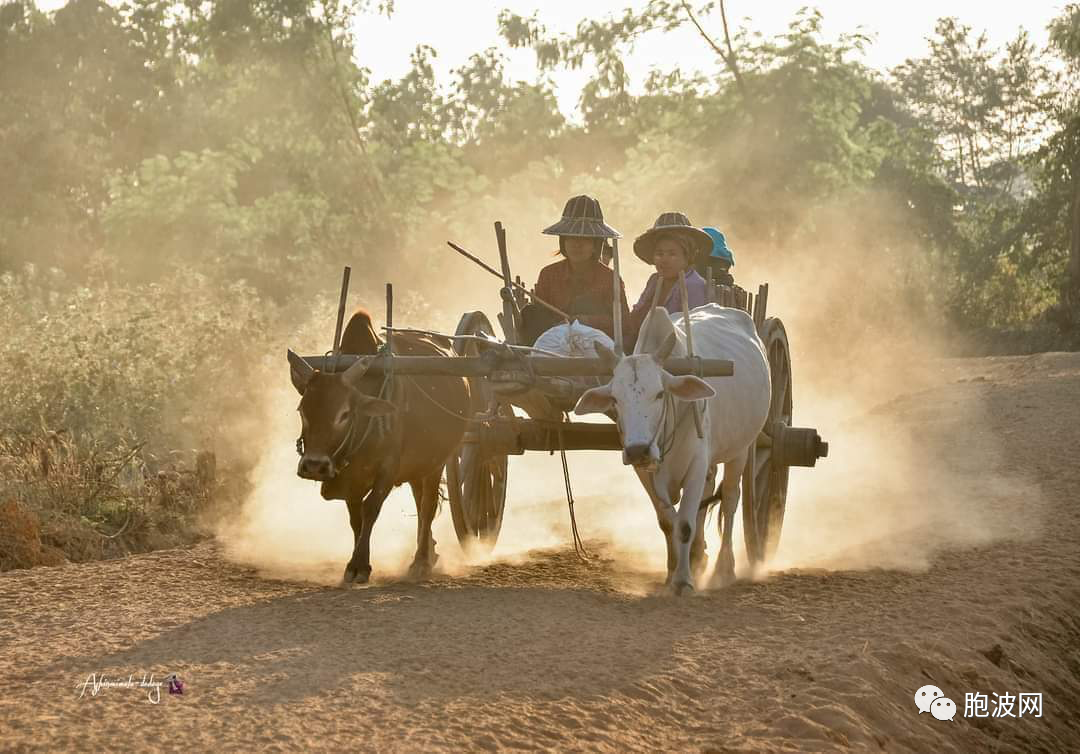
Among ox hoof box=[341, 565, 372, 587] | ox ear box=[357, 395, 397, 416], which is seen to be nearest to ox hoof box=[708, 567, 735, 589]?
ox hoof box=[341, 565, 372, 587]

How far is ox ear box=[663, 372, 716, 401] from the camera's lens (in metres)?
6.14

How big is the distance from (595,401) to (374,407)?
1.07 meters

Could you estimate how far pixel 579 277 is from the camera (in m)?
7.97

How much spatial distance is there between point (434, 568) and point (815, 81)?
19.9 metres

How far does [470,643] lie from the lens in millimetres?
5121

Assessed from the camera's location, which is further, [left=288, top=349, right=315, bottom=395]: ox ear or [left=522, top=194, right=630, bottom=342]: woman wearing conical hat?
[left=522, top=194, right=630, bottom=342]: woman wearing conical hat

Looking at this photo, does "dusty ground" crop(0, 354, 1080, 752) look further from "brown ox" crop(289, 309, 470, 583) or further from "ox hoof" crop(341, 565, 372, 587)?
"brown ox" crop(289, 309, 470, 583)

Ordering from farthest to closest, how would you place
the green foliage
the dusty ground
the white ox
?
the green foliage
the white ox
the dusty ground

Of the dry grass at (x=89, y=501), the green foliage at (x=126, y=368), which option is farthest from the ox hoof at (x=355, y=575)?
the green foliage at (x=126, y=368)

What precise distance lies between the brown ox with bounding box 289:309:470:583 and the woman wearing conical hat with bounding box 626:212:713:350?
1.24m

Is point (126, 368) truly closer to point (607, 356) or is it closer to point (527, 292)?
point (527, 292)

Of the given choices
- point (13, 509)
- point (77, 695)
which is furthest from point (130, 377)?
point (77, 695)

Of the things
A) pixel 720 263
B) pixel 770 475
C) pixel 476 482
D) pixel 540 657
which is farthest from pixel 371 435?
pixel 720 263

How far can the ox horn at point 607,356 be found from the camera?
623 centimetres
